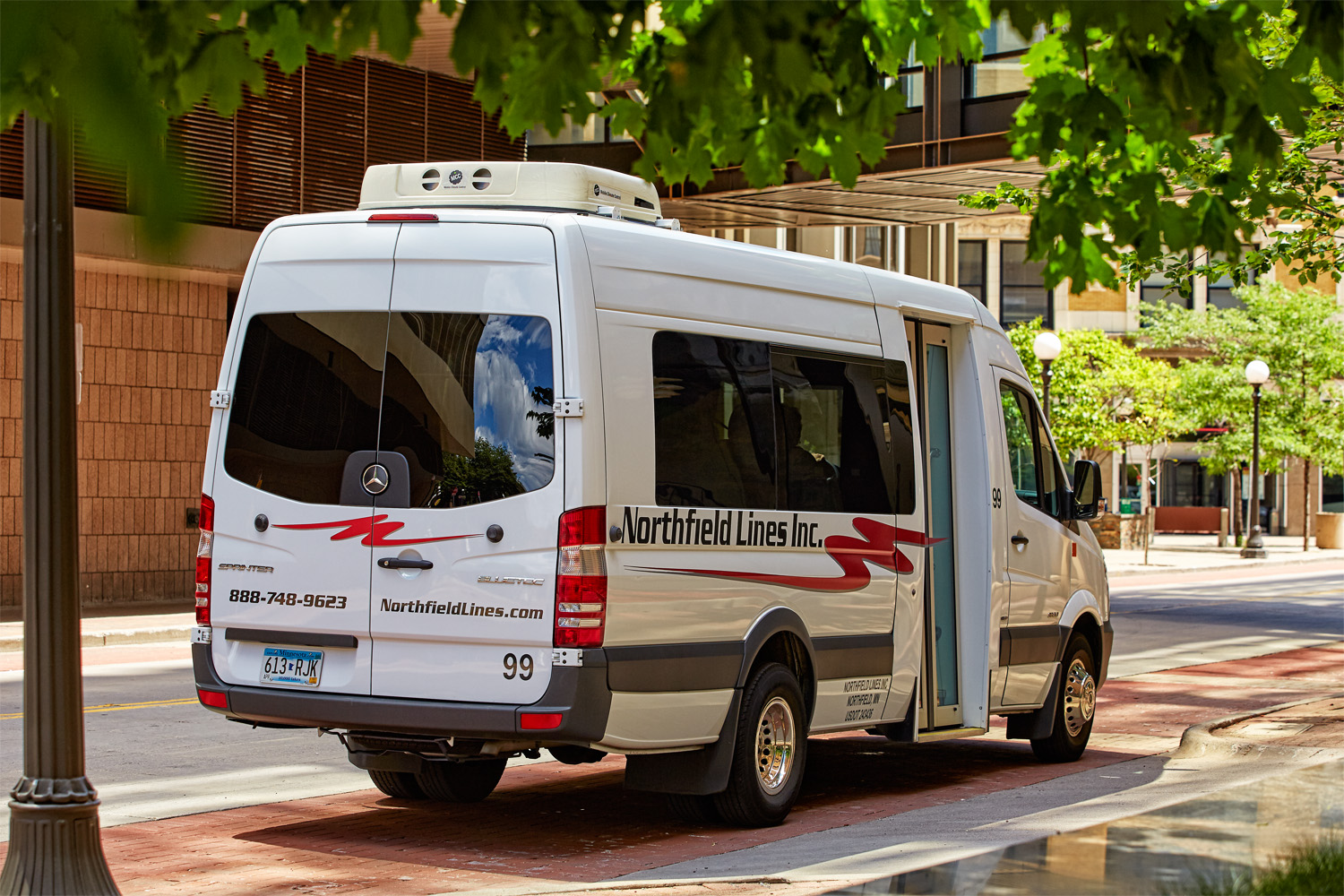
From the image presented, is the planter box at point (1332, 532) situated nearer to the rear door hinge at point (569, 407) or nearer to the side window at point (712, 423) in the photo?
the side window at point (712, 423)

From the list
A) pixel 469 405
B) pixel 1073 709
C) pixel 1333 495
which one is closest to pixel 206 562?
pixel 469 405

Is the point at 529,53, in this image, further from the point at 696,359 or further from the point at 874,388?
the point at 874,388

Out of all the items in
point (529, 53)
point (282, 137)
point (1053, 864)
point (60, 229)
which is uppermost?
point (282, 137)

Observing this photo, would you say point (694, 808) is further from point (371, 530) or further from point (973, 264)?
point (973, 264)

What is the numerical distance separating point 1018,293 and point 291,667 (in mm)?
60436

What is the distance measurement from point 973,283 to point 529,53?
206ft

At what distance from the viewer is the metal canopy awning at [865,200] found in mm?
24422

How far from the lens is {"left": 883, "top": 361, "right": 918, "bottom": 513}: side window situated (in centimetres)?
905

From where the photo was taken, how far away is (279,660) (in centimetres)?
736

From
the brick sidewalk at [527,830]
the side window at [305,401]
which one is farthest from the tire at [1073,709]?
the side window at [305,401]

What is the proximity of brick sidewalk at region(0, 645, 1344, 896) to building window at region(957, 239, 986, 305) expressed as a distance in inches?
2174

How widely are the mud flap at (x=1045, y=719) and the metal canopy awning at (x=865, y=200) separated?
44.3 ft

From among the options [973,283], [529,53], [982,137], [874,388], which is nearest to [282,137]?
[982,137]

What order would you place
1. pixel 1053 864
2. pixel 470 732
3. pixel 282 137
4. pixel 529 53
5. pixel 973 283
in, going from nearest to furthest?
pixel 529 53 < pixel 1053 864 < pixel 470 732 < pixel 282 137 < pixel 973 283
